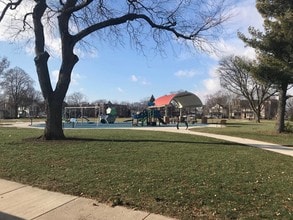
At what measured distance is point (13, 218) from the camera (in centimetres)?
574

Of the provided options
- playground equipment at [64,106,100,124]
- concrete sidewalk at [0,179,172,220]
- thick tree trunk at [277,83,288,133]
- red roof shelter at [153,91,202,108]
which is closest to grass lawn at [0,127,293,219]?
concrete sidewalk at [0,179,172,220]

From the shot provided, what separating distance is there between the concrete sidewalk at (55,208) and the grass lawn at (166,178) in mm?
245

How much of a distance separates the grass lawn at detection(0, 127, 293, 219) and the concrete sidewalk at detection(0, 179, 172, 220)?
0.80 ft

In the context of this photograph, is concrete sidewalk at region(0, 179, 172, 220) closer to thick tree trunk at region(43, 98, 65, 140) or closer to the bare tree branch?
thick tree trunk at region(43, 98, 65, 140)

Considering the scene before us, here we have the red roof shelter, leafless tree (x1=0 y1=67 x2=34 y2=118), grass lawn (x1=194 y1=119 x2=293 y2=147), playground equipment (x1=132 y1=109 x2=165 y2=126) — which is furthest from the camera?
leafless tree (x1=0 y1=67 x2=34 y2=118)

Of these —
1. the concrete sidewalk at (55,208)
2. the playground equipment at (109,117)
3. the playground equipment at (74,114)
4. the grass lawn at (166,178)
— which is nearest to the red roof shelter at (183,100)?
the playground equipment at (109,117)

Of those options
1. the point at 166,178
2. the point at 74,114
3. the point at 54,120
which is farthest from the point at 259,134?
the point at 74,114

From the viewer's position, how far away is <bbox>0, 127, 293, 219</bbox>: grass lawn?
596 centimetres

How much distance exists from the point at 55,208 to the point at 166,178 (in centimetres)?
244

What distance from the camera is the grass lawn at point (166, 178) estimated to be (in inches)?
235

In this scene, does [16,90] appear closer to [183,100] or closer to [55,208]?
[183,100]

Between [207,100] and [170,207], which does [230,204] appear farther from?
[207,100]

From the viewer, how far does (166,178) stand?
7711 millimetres

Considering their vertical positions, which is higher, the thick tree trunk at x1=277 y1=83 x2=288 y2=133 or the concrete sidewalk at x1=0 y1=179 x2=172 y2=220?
the thick tree trunk at x1=277 y1=83 x2=288 y2=133
